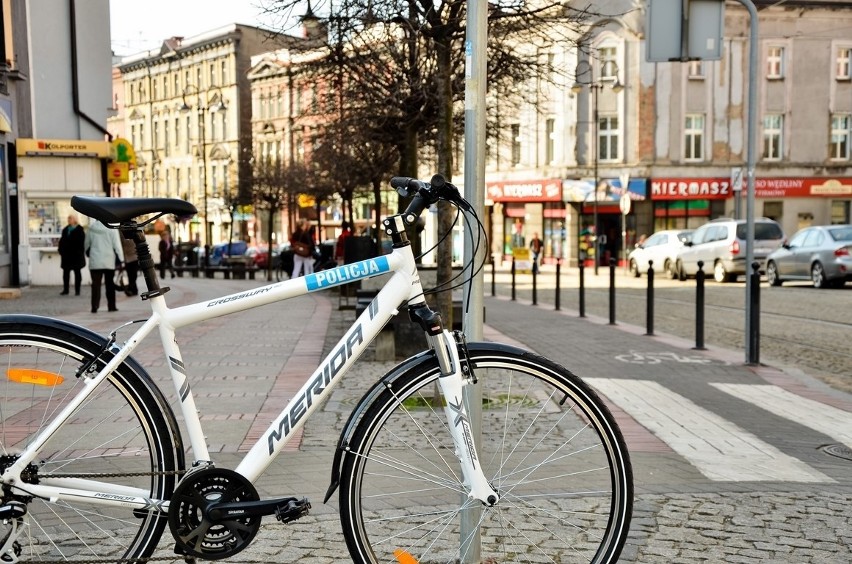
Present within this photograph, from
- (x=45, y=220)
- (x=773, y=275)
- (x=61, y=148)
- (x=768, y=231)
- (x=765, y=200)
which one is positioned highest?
(x=61, y=148)

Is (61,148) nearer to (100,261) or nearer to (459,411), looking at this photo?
(100,261)

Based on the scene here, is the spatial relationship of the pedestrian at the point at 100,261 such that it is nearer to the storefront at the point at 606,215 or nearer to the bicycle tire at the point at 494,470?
the bicycle tire at the point at 494,470

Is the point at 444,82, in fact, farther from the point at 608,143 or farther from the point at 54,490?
the point at 608,143

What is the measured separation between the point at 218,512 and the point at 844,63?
173ft

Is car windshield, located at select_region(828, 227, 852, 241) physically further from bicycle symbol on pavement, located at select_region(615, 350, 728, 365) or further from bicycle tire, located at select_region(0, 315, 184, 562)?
bicycle tire, located at select_region(0, 315, 184, 562)

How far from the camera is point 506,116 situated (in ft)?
75.4

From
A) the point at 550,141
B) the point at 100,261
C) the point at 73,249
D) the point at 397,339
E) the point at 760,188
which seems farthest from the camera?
the point at 550,141

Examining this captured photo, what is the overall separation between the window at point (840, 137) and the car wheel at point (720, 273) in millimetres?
23720

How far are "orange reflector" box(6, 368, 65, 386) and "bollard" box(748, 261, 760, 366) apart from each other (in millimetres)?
7968

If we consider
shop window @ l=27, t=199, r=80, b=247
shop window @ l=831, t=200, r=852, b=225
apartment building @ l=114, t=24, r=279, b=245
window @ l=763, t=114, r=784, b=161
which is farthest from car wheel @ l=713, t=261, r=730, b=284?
apartment building @ l=114, t=24, r=279, b=245

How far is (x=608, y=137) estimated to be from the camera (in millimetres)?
49781

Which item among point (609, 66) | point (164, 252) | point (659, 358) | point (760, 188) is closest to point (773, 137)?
point (760, 188)

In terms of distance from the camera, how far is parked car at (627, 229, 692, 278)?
33.1m

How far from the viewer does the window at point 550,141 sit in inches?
2015
